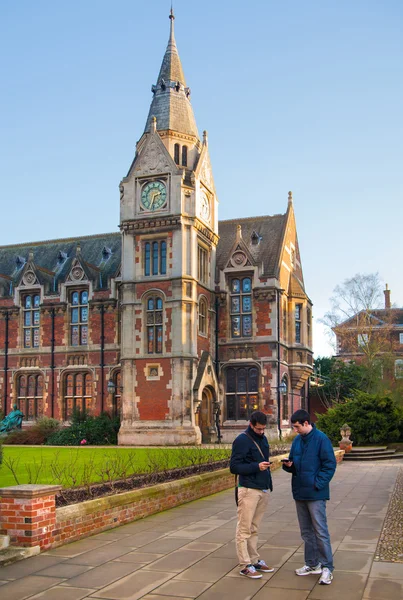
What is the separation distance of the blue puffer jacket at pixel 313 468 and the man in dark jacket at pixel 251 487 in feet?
1.26

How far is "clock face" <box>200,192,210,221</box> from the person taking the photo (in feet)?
124

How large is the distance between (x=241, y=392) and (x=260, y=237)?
959 cm

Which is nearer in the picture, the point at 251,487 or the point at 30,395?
the point at 251,487

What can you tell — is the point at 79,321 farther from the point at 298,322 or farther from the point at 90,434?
the point at 298,322

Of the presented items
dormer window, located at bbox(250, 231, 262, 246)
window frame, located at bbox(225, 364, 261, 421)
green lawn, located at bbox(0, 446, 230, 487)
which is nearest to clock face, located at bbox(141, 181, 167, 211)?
dormer window, located at bbox(250, 231, 262, 246)

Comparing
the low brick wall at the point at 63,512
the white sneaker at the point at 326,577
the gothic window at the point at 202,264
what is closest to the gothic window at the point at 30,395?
the gothic window at the point at 202,264

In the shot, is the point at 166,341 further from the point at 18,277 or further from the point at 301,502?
the point at 301,502

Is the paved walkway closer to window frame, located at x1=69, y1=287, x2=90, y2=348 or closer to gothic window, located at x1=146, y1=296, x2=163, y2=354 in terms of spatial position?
gothic window, located at x1=146, y1=296, x2=163, y2=354

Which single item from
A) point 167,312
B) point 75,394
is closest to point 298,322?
point 167,312

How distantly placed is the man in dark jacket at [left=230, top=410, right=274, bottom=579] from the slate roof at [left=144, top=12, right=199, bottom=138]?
106ft

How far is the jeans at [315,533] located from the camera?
26.0ft

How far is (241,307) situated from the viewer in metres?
39.2

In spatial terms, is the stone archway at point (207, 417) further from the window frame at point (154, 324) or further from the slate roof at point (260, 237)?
the slate roof at point (260, 237)

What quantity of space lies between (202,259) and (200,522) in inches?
1073
